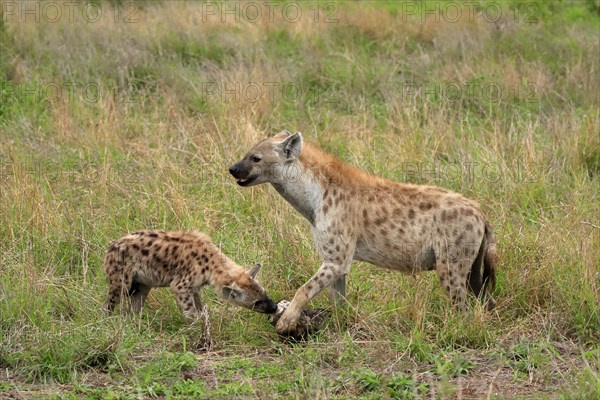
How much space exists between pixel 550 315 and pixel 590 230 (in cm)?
104

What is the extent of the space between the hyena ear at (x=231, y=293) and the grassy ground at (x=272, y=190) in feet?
0.41

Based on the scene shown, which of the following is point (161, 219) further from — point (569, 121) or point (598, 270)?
point (569, 121)

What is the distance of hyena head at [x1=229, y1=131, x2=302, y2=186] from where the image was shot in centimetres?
643

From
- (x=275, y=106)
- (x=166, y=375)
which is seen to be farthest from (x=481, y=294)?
(x=275, y=106)

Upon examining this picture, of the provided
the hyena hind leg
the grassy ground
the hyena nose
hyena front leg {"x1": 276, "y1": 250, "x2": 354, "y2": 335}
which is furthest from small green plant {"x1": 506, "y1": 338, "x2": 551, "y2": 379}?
the hyena nose

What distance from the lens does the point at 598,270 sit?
6.47 metres

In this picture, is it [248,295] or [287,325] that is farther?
[248,295]

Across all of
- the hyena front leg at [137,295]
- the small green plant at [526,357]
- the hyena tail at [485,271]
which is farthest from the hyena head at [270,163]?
the small green plant at [526,357]

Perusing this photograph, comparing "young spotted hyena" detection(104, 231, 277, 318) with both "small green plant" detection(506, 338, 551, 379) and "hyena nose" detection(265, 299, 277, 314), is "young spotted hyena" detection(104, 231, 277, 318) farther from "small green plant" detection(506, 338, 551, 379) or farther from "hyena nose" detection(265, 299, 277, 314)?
"small green plant" detection(506, 338, 551, 379)

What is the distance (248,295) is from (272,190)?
75.6 inches

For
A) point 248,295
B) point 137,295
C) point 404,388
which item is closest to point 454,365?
point 404,388

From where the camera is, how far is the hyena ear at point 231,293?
618cm

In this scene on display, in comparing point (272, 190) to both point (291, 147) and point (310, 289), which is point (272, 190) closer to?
point (291, 147)

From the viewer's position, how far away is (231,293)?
6195 mm
